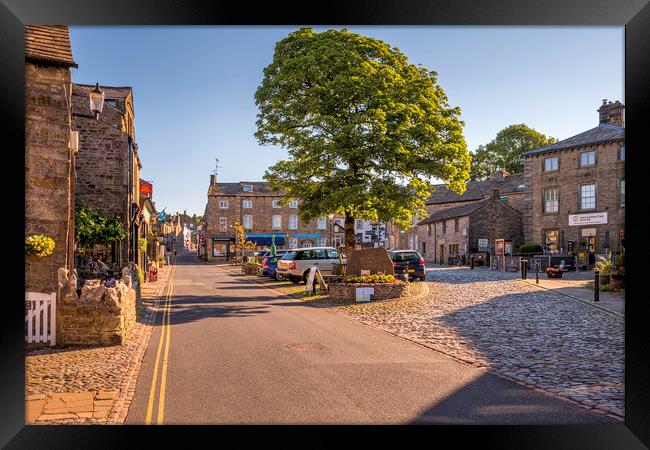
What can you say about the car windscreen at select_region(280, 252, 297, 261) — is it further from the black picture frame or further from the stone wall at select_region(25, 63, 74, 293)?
the black picture frame

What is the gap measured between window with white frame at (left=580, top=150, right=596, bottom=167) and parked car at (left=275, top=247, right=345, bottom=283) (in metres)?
19.7

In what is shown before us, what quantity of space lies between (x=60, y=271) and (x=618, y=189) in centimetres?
3352

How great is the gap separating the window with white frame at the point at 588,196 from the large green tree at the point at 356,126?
18329 millimetres

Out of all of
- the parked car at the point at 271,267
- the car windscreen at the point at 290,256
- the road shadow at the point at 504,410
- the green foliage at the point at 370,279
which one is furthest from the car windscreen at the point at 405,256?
the road shadow at the point at 504,410

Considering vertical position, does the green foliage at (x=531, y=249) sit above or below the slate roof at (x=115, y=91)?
below

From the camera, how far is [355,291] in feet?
60.7

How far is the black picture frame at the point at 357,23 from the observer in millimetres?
5996

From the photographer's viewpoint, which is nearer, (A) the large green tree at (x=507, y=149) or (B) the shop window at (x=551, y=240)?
(B) the shop window at (x=551, y=240)

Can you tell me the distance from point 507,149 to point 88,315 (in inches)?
2134

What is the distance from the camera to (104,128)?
23.1 m

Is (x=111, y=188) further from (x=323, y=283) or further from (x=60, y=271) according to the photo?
(x=60, y=271)

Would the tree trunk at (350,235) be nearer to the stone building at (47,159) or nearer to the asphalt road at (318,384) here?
the asphalt road at (318,384)

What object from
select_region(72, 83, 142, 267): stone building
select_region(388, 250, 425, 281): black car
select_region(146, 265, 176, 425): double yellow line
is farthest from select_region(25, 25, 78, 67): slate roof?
select_region(388, 250, 425, 281): black car

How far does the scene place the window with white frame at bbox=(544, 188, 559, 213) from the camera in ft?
125
